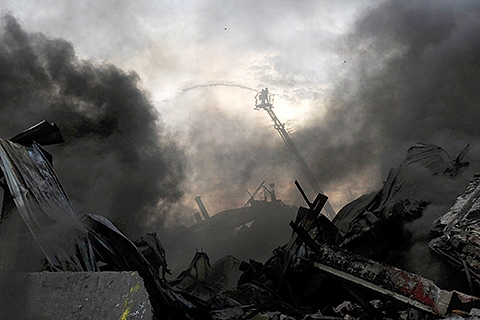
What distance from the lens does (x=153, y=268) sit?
9.12 feet

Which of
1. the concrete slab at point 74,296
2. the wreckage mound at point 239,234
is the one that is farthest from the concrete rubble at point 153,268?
the wreckage mound at point 239,234

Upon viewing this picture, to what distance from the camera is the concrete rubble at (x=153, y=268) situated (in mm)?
1327

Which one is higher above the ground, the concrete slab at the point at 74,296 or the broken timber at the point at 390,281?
the concrete slab at the point at 74,296

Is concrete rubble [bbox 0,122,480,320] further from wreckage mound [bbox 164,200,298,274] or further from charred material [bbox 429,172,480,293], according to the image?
wreckage mound [bbox 164,200,298,274]

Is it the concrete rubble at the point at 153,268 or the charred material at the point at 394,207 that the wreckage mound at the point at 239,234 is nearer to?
the charred material at the point at 394,207

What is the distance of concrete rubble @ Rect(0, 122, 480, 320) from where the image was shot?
1.33 meters

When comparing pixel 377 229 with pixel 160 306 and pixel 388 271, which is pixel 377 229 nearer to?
pixel 388 271

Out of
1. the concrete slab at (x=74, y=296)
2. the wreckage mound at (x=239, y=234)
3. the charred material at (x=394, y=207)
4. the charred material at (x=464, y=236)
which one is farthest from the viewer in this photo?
the wreckage mound at (x=239, y=234)

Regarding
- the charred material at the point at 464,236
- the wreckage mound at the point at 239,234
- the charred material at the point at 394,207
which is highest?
the wreckage mound at the point at 239,234

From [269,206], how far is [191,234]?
629cm

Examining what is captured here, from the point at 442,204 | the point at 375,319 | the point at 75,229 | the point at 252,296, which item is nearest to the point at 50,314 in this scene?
the point at 75,229

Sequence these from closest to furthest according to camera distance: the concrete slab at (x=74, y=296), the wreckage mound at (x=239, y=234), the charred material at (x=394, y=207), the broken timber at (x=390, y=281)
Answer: the concrete slab at (x=74, y=296) < the broken timber at (x=390, y=281) < the charred material at (x=394, y=207) < the wreckage mound at (x=239, y=234)

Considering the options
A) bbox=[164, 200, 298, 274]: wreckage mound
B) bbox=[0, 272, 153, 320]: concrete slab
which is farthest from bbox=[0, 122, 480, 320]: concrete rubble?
bbox=[164, 200, 298, 274]: wreckage mound

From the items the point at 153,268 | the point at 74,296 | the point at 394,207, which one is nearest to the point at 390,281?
the point at 153,268
